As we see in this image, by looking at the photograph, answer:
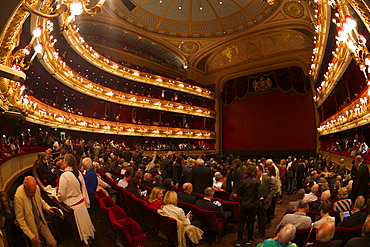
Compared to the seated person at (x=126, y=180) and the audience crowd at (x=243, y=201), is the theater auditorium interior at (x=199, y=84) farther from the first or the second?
the seated person at (x=126, y=180)

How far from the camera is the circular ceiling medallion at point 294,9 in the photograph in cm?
1830

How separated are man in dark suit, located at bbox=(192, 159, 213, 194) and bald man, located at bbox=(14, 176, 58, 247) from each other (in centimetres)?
319

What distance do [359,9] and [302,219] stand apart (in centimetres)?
431

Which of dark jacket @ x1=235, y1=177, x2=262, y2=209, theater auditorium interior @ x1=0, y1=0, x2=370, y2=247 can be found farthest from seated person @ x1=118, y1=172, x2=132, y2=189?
theater auditorium interior @ x1=0, y1=0, x2=370, y2=247

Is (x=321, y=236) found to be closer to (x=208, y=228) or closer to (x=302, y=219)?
(x=302, y=219)

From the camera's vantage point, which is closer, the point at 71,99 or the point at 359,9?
the point at 359,9

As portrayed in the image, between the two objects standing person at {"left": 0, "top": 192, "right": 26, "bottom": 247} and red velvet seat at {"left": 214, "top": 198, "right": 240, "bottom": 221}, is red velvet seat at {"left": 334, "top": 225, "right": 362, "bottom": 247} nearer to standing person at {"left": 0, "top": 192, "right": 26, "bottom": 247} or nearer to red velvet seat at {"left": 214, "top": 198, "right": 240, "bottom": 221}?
red velvet seat at {"left": 214, "top": 198, "right": 240, "bottom": 221}

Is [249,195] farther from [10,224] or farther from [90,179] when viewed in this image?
[10,224]

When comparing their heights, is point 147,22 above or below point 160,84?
above

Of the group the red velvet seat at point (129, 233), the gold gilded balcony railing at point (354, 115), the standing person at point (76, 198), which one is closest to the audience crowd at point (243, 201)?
the standing person at point (76, 198)

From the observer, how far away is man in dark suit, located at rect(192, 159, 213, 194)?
18.2 feet

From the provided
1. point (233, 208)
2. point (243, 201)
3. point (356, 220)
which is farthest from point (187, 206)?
point (356, 220)

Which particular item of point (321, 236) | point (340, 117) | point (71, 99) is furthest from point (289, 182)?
point (71, 99)

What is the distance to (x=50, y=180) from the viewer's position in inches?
236
